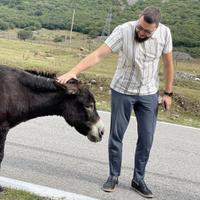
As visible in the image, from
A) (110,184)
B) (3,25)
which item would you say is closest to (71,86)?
(110,184)

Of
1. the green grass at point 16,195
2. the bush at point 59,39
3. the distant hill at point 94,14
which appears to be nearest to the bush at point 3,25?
the distant hill at point 94,14

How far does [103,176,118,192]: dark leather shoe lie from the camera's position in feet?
19.6

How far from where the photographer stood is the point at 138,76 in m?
5.70

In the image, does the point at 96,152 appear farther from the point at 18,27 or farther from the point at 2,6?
the point at 2,6

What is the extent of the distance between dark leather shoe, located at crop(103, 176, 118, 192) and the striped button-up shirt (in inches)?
42.8

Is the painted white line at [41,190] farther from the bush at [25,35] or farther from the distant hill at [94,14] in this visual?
the bush at [25,35]

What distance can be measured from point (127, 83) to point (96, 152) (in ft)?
7.50

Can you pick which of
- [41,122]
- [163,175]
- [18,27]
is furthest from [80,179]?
[18,27]

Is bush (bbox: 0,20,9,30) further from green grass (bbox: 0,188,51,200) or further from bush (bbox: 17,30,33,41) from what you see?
green grass (bbox: 0,188,51,200)

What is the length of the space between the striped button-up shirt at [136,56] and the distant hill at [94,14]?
47.6m

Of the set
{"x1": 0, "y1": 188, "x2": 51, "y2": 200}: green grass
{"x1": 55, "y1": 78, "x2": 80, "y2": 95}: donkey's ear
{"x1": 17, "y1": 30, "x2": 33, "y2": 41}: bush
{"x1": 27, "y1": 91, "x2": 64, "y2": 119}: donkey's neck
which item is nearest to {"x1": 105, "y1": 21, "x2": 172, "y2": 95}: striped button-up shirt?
{"x1": 55, "y1": 78, "x2": 80, "y2": 95}: donkey's ear

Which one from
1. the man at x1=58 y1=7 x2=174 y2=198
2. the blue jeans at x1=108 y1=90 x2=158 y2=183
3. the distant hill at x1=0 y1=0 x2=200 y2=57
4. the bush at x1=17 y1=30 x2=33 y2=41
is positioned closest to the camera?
the man at x1=58 y1=7 x2=174 y2=198

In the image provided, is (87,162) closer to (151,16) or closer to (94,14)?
(151,16)

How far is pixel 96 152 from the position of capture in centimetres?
777
